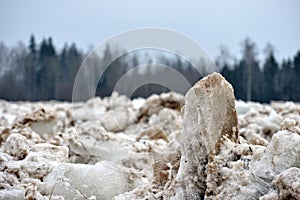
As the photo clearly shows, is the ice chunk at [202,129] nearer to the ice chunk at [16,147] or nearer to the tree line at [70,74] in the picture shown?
the ice chunk at [16,147]

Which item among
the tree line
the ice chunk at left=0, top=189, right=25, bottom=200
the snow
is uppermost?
the tree line

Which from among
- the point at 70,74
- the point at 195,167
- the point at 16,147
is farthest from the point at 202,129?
the point at 70,74

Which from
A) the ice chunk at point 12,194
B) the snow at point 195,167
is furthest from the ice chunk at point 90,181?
the ice chunk at point 12,194

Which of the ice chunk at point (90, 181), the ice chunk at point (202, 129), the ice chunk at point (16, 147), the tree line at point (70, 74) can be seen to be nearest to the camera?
the ice chunk at point (202, 129)

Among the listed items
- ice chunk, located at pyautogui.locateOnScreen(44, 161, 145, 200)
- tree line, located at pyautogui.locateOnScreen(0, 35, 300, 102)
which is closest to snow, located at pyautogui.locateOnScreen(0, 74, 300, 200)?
ice chunk, located at pyautogui.locateOnScreen(44, 161, 145, 200)

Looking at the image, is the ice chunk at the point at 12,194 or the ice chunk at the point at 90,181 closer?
the ice chunk at the point at 12,194

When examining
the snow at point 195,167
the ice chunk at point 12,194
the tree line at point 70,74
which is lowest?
the ice chunk at point 12,194

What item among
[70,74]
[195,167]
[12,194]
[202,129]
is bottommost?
[12,194]

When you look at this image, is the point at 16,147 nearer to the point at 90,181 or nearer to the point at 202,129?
the point at 90,181

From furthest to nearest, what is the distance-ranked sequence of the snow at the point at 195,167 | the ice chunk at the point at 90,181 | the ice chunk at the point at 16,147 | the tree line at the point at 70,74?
the tree line at the point at 70,74 < the ice chunk at the point at 16,147 < the ice chunk at the point at 90,181 < the snow at the point at 195,167

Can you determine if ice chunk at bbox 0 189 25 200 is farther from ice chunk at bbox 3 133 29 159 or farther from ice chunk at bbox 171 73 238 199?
ice chunk at bbox 171 73 238 199

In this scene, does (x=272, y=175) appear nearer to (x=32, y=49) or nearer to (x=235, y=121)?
(x=235, y=121)

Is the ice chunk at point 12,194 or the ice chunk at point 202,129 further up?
the ice chunk at point 202,129

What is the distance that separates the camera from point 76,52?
4544 centimetres
